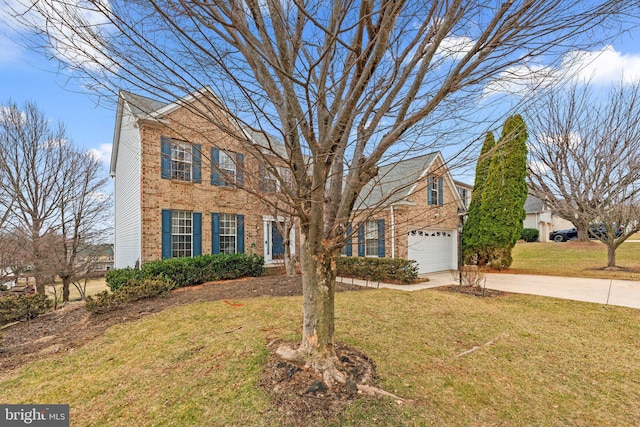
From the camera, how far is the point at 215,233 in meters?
11.5

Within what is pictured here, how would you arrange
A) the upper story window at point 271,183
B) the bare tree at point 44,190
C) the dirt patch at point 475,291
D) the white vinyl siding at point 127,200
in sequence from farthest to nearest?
the bare tree at point 44,190 < the white vinyl siding at point 127,200 < the dirt patch at point 475,291 < the upper story window at point 271,183

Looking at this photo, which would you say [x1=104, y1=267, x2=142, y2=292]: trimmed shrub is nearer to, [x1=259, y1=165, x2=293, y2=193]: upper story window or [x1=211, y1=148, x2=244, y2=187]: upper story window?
[x1=259, y1=165, x2=293, y2=193]: upper story window

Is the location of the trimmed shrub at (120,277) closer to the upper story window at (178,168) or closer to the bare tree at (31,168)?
the upper story window at (178,168)

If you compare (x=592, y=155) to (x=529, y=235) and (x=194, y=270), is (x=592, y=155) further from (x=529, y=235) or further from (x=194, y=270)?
(x=194, y=270)

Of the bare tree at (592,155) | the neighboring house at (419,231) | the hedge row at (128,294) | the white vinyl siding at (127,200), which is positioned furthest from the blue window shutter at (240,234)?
the bare tree at (592,155)

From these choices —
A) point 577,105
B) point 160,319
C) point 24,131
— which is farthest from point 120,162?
point 577,105

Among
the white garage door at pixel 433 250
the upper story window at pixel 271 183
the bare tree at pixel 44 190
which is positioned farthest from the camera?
the white garage door at pixel 433 250

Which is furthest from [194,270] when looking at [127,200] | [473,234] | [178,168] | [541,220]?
[541,220]

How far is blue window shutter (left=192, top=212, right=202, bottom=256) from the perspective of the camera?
10898 millimetres

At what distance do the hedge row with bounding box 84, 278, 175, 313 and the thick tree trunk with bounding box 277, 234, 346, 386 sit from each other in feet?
18.5

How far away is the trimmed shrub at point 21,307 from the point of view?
20.9 ft

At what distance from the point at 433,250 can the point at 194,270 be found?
10186mm

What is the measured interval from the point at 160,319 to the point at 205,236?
5687mm

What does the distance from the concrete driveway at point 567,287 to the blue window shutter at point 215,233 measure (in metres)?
5.29
